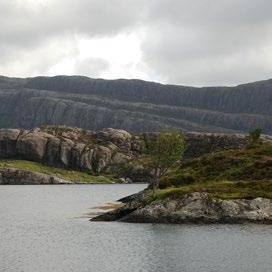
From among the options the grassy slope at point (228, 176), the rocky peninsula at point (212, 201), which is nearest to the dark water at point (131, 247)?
the rocky peninsula at point (212, 201)

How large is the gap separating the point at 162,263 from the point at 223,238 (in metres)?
22.0

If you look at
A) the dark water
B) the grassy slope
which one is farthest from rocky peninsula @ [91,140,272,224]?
the dark water

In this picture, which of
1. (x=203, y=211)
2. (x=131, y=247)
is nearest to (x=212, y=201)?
(x=203, y=211)

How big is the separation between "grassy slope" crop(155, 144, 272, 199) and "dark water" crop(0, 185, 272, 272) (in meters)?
16.2

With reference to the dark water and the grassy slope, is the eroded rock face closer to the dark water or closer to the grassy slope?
the grassy slope

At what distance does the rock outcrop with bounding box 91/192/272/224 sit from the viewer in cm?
11112

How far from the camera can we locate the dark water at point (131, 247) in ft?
236

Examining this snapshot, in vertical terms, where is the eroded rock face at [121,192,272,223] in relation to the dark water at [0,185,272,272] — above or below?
above

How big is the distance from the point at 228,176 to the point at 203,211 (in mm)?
31100

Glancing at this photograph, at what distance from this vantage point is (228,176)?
468 feet

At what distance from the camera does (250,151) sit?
162 m

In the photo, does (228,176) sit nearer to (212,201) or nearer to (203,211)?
(212,201)

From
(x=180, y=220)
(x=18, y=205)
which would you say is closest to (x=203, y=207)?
(x=180, y=220)

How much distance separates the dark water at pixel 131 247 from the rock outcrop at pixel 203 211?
4582 millimetres
